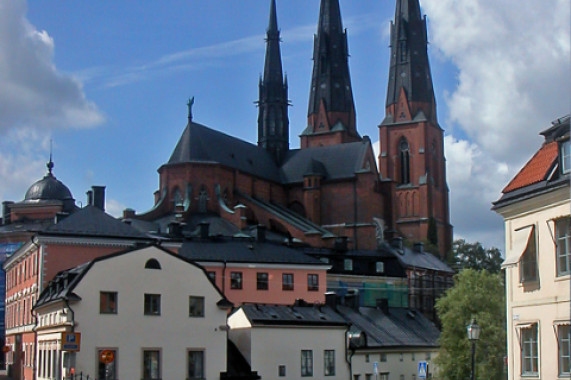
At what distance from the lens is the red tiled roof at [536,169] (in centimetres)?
2356

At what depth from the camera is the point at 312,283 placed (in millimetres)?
66438

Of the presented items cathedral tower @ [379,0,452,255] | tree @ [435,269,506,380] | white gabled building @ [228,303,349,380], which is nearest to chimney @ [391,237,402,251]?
cathedral tower @ [379,0,452,255]

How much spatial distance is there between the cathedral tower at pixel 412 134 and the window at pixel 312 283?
6185 cm

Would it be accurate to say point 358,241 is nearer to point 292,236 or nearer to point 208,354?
point 292,236

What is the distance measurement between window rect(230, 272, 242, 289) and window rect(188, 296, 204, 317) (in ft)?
66.0

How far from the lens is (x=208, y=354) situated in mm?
43844

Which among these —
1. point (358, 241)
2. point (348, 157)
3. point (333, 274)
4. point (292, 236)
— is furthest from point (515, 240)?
point (348, 157)

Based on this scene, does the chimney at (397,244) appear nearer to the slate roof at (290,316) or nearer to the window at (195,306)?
the slate roof at (290,316)

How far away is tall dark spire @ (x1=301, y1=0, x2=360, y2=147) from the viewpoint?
441ft

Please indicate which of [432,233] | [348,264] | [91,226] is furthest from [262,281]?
[432,233]

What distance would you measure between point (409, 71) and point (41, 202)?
58.8 metres

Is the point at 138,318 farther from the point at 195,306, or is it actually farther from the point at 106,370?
the point at 195,306

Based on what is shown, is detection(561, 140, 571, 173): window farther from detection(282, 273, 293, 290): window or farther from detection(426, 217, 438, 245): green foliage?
detection(426, 217, 438, 245): green foliage

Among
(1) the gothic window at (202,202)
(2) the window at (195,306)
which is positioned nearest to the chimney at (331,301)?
(2) the window at (195,306)
